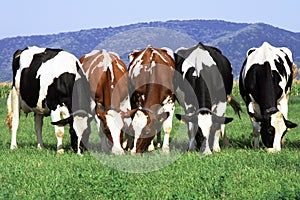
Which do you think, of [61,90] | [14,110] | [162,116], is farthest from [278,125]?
[14,110]

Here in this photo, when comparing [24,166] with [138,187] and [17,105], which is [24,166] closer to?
[138,187]

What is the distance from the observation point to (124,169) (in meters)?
10.8

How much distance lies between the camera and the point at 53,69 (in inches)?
555

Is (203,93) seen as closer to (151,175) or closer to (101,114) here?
(101,114)

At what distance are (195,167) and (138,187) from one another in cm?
201

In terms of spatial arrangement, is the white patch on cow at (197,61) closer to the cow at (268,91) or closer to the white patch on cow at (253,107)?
the cow at (268,91)

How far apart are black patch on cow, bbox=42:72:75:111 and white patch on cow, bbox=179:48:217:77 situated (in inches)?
108

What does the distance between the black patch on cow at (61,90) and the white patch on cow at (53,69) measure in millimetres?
119

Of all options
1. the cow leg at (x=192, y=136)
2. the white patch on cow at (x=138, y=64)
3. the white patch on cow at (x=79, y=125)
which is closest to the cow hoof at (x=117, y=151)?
the white patch on cow at (x=79, y=125)

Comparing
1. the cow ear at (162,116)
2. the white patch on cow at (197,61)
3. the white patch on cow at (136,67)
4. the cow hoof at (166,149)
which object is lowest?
the cow hoof at (166,149)

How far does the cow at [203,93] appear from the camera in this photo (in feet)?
43.2

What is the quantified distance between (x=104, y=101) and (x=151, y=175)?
3.74 m

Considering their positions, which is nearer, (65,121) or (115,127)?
(115,127)

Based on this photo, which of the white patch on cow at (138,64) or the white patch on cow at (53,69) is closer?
the white patch on cow at (53,69)
